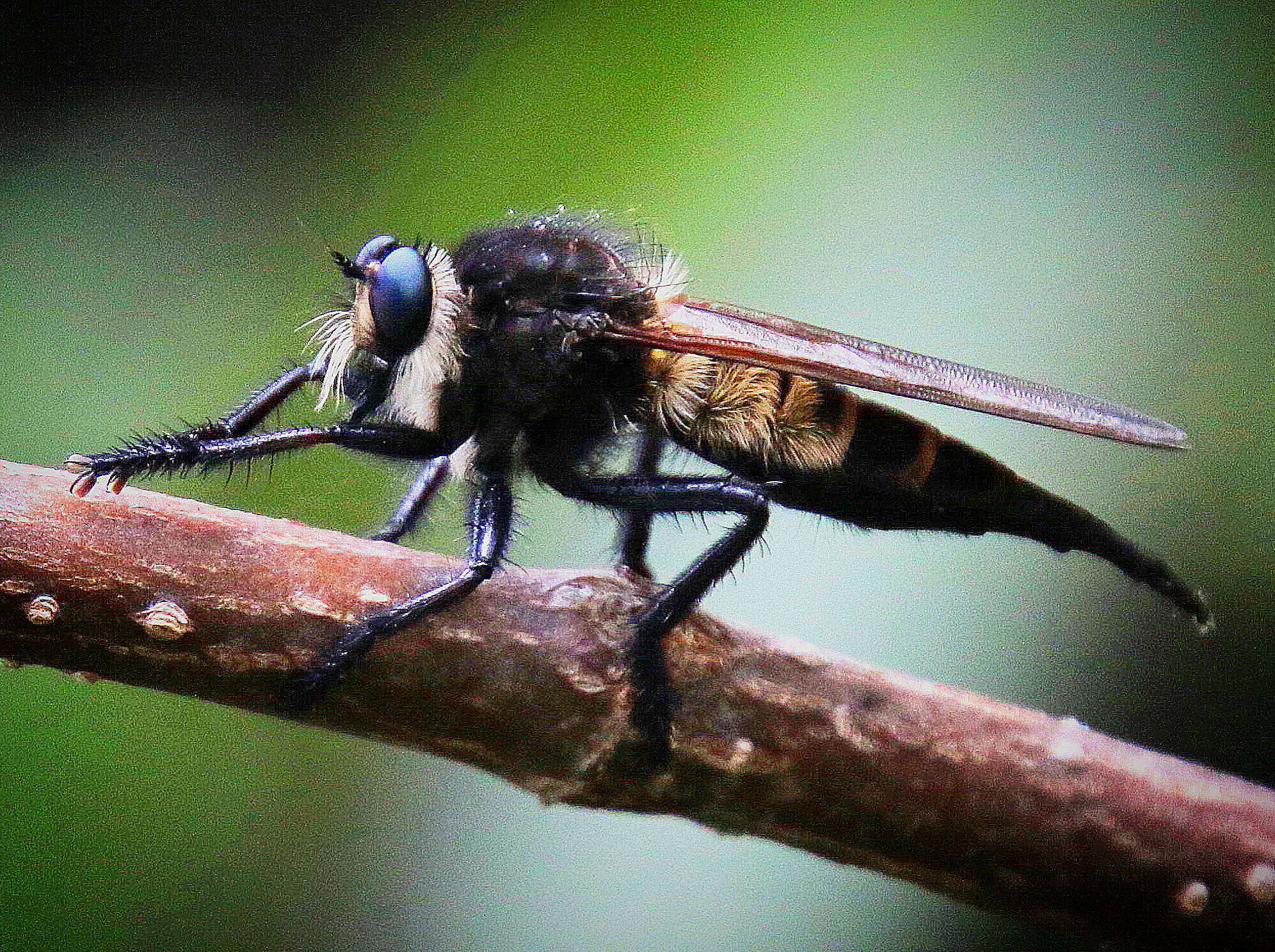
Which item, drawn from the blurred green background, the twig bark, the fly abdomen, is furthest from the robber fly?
the twig bark

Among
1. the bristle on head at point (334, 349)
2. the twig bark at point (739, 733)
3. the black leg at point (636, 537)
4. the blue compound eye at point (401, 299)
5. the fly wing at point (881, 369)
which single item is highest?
the fly wing at point (881, 369)

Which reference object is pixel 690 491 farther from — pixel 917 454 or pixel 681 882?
pixel 681 882

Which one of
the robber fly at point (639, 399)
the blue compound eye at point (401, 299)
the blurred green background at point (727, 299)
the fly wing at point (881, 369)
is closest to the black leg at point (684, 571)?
the robber fly at point (639, 399)

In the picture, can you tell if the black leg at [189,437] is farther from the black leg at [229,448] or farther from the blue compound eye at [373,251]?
the blue compound eye at [373,251]

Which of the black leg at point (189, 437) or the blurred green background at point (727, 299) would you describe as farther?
the blurred green background at point (727, 299)

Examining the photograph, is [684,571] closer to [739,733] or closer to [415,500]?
[739,733]

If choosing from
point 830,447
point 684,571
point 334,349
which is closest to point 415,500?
point 334,349

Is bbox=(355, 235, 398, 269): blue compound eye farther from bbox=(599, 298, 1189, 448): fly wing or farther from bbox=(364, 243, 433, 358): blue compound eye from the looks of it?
bbox=(599, 298, 1189, 448): fly wing
